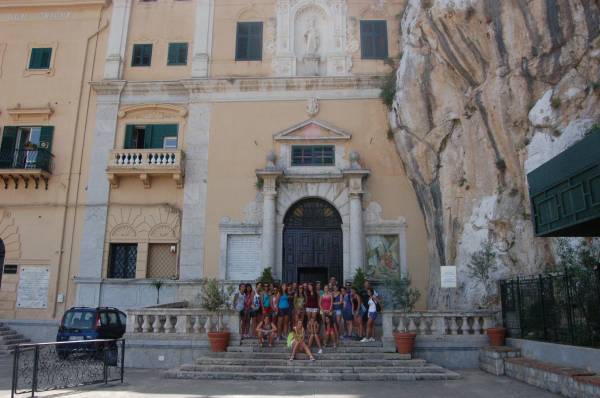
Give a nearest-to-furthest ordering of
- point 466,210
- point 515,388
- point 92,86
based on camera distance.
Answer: point 515,388, point 466,210, point 92,86

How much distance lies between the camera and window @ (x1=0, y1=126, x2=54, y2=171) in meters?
20.3

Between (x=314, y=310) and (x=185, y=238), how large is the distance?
7832 mm

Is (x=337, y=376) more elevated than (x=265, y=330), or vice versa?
(x=265, y=330)

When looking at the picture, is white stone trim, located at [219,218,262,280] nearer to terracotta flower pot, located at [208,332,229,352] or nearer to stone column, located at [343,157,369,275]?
stone column, located at [343,157,369,275]

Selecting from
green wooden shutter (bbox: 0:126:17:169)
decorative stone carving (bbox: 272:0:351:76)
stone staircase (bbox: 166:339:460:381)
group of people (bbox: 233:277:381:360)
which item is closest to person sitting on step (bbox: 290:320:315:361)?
stone staircase (bbox: 166:339:460:381)

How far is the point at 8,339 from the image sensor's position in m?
17.8

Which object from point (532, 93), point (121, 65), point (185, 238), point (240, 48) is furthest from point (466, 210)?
point (121, 65)

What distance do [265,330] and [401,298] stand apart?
454 cm

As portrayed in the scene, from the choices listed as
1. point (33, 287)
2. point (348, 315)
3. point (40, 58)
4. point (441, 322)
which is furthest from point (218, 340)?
point (40, 58)

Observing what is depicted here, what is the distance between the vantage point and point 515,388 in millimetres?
10188

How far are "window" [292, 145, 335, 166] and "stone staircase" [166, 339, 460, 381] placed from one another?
8561 mm

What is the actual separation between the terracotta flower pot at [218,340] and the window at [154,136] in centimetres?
998

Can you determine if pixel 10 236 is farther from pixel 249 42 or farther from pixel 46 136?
pixel 249 42

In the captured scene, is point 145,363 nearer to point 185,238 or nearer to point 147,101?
point 185,238
